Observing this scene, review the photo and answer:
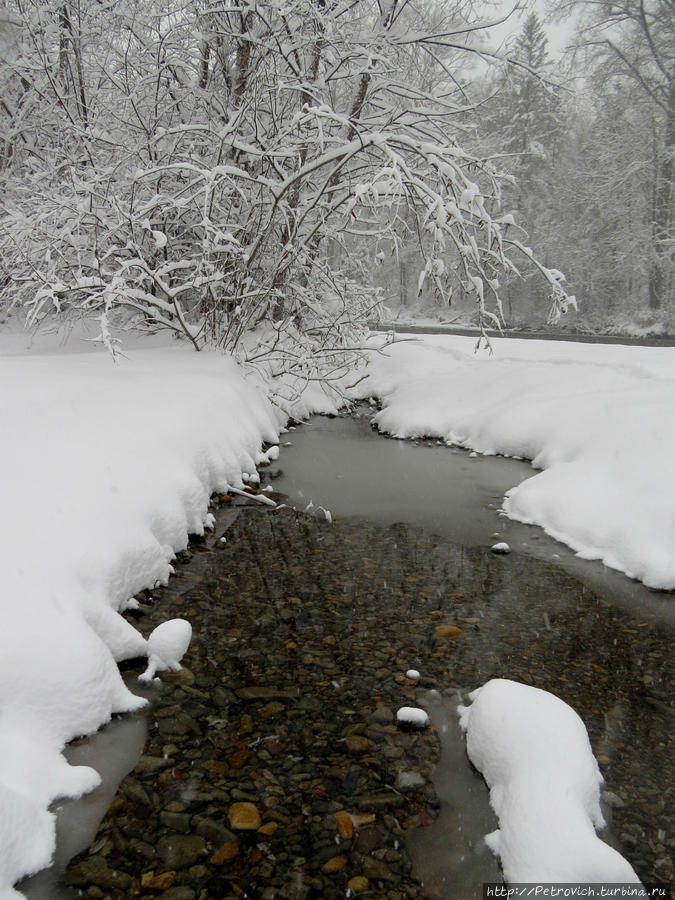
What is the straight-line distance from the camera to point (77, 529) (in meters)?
3.91

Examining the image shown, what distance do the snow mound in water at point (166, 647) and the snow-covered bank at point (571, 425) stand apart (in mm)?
4193

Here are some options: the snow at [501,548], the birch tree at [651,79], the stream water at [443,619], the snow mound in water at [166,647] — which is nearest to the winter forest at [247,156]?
the snow at [501,548]

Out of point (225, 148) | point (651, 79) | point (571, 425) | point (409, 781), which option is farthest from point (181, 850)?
point (651, 79)

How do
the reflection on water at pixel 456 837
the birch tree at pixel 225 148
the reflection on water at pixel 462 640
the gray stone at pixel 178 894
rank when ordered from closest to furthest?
the gray stone at pixel 178 894, the reflection on water at pixel 456 837, the reflection on water at pixel 462 640, the birch tree at pixel 225 148

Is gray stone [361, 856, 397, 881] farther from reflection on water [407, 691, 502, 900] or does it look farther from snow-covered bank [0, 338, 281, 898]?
snow-covered bank [0, 338, 281, 898]

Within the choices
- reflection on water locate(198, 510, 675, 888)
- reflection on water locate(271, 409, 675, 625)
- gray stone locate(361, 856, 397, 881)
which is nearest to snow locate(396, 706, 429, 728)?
reflection on water locate(198, 510, 675, 888)

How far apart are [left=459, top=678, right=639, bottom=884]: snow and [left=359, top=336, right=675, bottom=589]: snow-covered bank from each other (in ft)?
9.30

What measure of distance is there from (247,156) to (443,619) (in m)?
8.40

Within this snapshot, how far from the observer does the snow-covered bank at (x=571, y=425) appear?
19.1 ft

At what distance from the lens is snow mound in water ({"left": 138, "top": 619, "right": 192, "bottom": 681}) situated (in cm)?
364

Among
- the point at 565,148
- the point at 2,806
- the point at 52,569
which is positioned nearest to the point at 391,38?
the point at 52,569

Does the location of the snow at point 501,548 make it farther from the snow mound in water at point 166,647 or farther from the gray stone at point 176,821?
the gray stone at point 176,821

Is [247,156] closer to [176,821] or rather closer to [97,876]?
[176,821]

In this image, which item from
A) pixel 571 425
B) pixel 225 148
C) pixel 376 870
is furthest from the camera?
pixel 225 148
